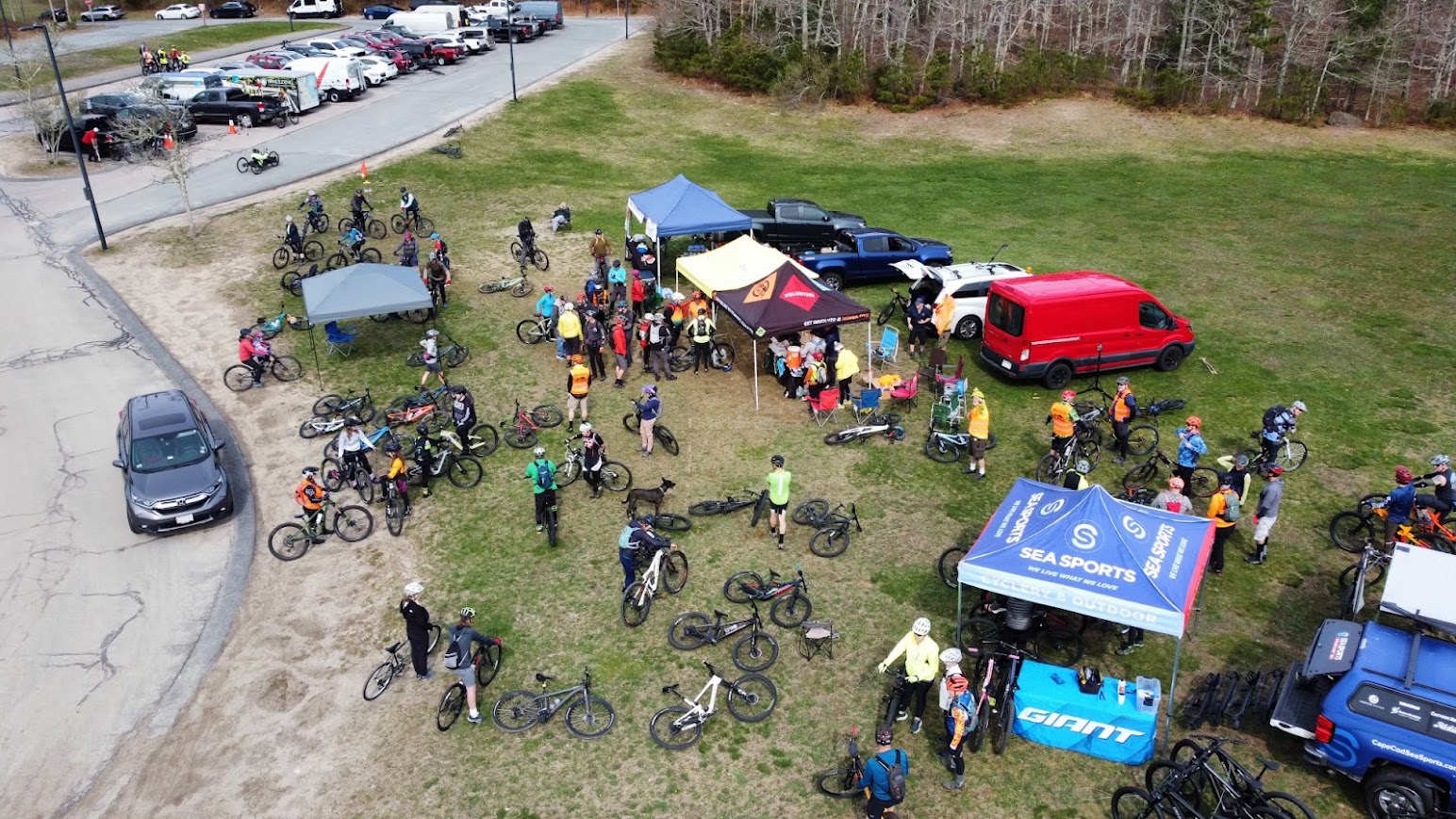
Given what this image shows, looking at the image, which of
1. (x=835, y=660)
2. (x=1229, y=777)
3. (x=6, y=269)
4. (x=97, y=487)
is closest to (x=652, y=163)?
(x=6, y=269)

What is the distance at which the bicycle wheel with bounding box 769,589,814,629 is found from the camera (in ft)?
42.8

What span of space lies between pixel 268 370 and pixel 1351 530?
69.1 feet

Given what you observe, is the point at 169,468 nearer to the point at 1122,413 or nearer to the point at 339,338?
the point at 339,338

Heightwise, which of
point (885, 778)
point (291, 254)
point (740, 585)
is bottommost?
point (740, 585)

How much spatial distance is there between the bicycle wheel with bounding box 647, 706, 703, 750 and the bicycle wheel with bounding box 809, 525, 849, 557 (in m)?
3.94

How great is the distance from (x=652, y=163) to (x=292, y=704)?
93.7ft

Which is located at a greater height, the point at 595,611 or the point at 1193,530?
the point at 1193,530

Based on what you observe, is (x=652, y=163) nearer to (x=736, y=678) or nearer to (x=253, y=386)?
(x=253, y=386)

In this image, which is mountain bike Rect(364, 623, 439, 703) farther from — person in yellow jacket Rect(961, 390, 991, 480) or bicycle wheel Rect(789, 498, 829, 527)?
person in yellow jacket Rect(961, 390, 991, 480)

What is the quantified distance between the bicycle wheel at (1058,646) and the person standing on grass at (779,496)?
13.6 ft

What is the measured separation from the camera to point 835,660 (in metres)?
12.4

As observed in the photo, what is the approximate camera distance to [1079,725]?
10875 millimetres

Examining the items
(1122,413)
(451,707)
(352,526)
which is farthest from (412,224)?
(1122,413)

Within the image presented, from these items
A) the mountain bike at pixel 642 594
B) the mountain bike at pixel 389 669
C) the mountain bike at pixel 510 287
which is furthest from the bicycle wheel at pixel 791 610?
the mountain bike at pixel 510 287
